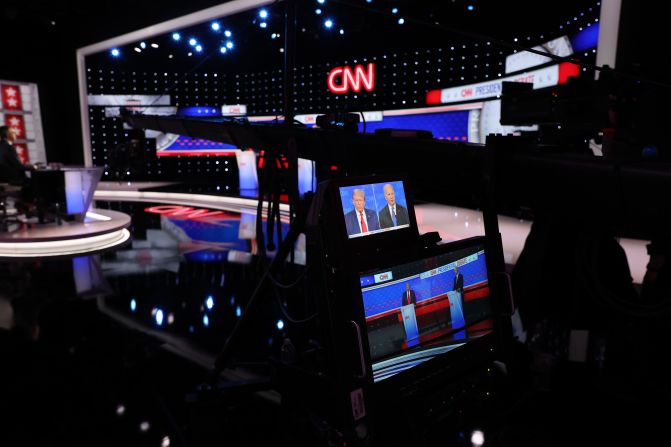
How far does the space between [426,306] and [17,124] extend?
14393mm

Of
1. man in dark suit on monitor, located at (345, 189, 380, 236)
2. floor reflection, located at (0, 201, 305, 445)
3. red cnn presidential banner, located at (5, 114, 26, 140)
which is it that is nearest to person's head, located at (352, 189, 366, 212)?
man in dark suit on monitor, located at (345, 189, 380, 236)

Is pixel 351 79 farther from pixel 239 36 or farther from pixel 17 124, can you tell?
pixel 17 124

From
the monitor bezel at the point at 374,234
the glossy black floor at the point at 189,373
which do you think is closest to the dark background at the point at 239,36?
the glossy black floor at the point at 189,373

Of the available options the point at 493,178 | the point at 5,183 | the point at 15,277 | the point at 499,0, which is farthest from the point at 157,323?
the point at 499,0

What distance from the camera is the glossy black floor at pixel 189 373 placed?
1479mm

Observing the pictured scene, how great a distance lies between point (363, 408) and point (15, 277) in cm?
487

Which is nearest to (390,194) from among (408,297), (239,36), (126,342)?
(408,297)

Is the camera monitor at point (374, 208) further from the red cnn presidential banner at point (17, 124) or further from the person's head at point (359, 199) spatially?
the red cnn presidential banner at point (17, 124)

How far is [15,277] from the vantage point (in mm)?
4711

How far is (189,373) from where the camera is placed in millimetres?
2727

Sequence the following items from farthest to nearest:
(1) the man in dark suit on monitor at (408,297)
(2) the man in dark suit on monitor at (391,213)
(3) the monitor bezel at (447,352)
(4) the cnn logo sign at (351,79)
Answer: (4) the cnn logo sign at (351,79), (2) the man in dark suit on monitor at (391,213), (1) the man in dark suit on monitor at (408,297), (3) the monitor bezel at (447,352)

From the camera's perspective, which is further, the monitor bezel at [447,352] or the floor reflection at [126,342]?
the floor reflection at [126,342]

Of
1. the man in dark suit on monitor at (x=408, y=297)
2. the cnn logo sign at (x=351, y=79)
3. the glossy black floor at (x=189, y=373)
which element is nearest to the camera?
the man in dark suit on monitor at (x=408, y=297)

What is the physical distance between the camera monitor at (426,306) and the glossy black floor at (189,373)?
22 centimetres
